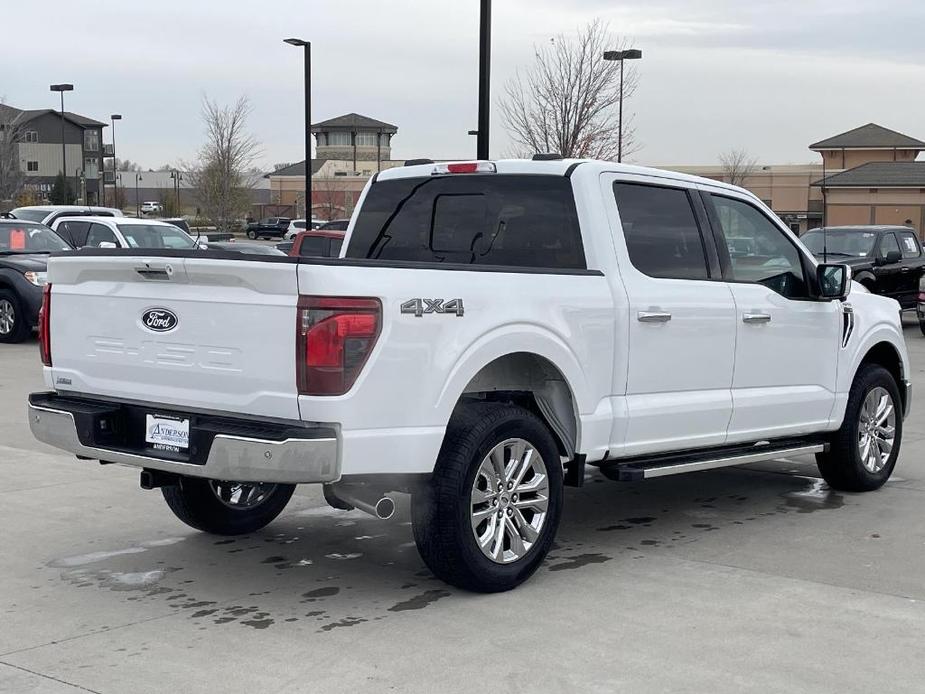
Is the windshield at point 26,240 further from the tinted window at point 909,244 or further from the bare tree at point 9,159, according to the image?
the bare tree at point 9,159

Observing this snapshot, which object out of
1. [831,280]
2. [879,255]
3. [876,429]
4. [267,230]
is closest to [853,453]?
[876,429]

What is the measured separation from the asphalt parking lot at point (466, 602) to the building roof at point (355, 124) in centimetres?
11435

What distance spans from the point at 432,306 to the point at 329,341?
1.70 ft

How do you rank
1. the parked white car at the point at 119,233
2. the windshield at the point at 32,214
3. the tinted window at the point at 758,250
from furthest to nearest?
the windshield at the point at 32,214 < the parked white car at the point at 119,233 < the tinted window at the point at 758,250

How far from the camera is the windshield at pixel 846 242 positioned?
842 inches

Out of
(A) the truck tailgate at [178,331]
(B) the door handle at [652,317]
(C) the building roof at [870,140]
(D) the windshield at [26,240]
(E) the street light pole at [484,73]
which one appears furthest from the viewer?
(C) the building roof at [870,140]

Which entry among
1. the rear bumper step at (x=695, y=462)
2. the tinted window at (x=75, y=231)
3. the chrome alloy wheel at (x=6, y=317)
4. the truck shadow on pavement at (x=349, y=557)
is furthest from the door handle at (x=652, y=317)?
the tinted window at (x=75, y=231)

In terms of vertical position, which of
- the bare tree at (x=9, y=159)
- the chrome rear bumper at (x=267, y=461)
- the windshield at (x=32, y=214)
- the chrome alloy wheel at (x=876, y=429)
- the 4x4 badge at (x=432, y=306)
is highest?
the bare tree at (x=9, y=159)

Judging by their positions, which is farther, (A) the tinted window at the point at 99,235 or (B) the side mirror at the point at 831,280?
(A) the tinted window at the point at 99,235

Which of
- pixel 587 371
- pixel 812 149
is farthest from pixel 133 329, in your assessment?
pixel 812 149

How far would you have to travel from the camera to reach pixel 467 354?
5.61 m

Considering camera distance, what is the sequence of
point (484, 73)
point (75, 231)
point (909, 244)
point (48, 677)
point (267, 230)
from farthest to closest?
1. point (267, 230)
2. point (909, 244)
3. point (75, 231)
4. point (484, 73)
5. point (48, 677)

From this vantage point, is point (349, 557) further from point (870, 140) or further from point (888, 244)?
point (870, 140)

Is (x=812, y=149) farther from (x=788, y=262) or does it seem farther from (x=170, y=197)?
(x=788, y=262)
